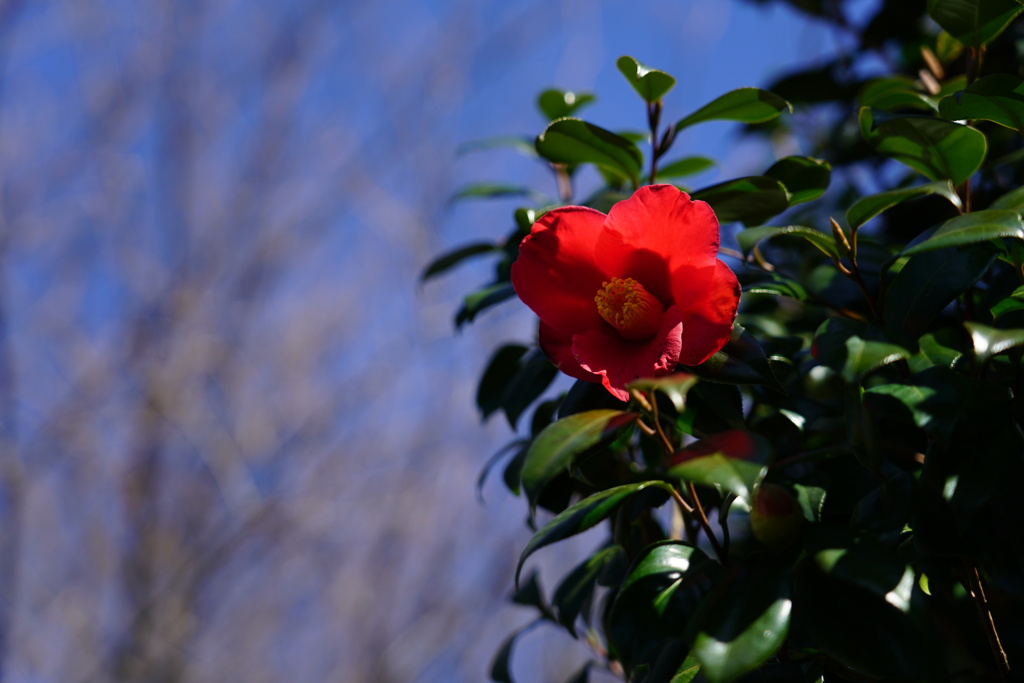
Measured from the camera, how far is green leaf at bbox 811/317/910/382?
39 cm

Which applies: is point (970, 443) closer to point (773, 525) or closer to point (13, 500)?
point (773, 525)

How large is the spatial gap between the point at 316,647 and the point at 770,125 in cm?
325

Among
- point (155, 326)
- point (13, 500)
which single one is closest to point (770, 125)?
point (155, 326)

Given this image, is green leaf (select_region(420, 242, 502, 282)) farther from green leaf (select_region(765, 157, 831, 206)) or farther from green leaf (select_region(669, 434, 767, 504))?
green leaf (select_region(669, 434, 767, 504))

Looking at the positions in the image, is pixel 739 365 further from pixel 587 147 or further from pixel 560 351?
pixel 587 147

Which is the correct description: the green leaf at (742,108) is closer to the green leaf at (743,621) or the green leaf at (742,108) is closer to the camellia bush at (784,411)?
the camellia bush at (784,411)

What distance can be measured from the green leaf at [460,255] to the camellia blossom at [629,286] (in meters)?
0.32

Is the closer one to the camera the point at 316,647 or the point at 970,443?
the point at 970,443

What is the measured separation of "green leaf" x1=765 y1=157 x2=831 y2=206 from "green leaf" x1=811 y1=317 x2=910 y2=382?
0.74 ft

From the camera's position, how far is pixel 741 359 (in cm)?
47

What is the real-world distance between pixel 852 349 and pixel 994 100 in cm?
26

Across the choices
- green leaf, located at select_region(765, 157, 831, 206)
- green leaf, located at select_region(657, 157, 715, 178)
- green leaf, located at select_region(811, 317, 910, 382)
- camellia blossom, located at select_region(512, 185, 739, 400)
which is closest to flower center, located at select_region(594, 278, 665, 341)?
camellia blossom, located at select_region(512, 185, 739, 400)

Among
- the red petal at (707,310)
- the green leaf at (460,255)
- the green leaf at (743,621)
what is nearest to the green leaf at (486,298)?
the green leaf at (460,255)

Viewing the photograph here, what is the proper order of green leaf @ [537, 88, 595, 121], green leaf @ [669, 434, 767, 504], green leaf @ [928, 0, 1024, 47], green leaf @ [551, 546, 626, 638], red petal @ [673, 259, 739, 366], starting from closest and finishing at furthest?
green leaf @ [669, 434, 767, 504] < red petal @ [673, 259, 739, 366] < green leaf @ [928, 0, 1024, 47] < green leaf @ [551, 546, 626, 638] < green leaf @ [537, 88, 595, 121]
